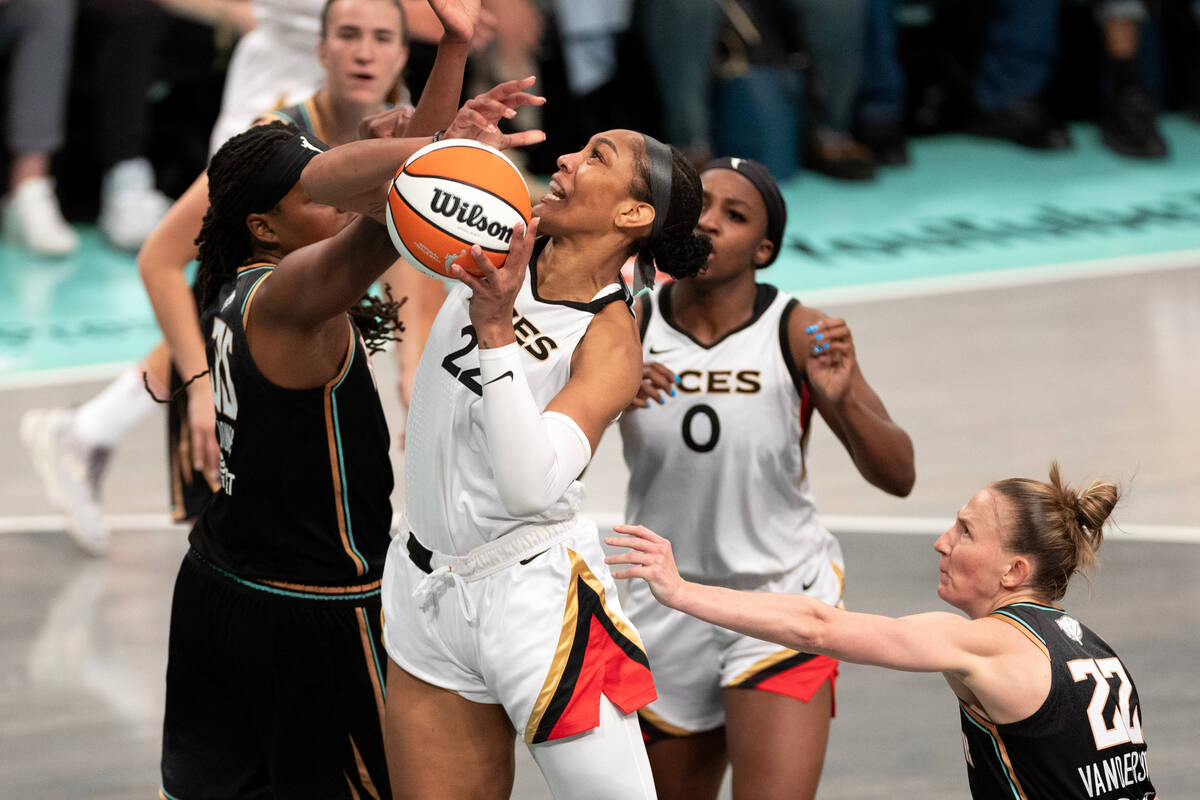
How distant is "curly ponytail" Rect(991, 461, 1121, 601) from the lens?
3.30m

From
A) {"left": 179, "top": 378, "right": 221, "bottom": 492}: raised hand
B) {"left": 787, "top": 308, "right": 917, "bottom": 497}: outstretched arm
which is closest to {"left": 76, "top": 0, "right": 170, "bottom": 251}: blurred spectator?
{"left": 179, "top": 378, "right": 221, "bottom": 492}: raised hand

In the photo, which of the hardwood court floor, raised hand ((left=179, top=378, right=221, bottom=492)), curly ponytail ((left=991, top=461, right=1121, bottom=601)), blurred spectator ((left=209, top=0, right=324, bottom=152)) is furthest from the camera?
blurred spectator ((left=209, top=0, right=324, bottom=152))

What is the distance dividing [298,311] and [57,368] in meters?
6.13

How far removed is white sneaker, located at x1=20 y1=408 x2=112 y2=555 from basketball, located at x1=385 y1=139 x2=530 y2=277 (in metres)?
4.18

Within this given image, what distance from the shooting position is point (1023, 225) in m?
10.9

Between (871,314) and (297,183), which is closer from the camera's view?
(297,183)

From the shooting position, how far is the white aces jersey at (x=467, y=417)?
323 cm

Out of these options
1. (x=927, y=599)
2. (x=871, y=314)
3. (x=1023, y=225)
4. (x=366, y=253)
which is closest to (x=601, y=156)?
(x=366, y=253)

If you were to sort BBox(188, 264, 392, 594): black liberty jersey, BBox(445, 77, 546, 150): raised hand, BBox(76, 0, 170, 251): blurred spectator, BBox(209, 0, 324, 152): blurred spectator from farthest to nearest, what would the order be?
BBox(76, 0, 170, 251): blurred spectator, BBox(209, 0, 324, 152): blurred spectator, BBox(188, 264, 392, 594): black liberty jersey, BBox(445, 77, 546, 150): raised hand

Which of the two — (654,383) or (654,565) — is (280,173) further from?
(654,565)

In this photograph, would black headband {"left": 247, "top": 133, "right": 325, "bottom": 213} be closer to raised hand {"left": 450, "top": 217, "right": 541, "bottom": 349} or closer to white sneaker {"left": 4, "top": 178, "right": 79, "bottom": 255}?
raised hand {"left": 450, "top": 217, "right": 541, "bottom": 349}

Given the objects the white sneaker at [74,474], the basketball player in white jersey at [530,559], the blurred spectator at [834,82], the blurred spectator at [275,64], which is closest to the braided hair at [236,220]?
the basketball player in white jersey at [530,559]

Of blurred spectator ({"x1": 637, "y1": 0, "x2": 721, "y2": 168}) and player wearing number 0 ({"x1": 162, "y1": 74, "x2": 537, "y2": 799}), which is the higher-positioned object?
player wearing number 0 ({"x1": 162, "y1": 74, "x2": 537, "y2": 799})

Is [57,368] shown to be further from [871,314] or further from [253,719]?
[253,719]
